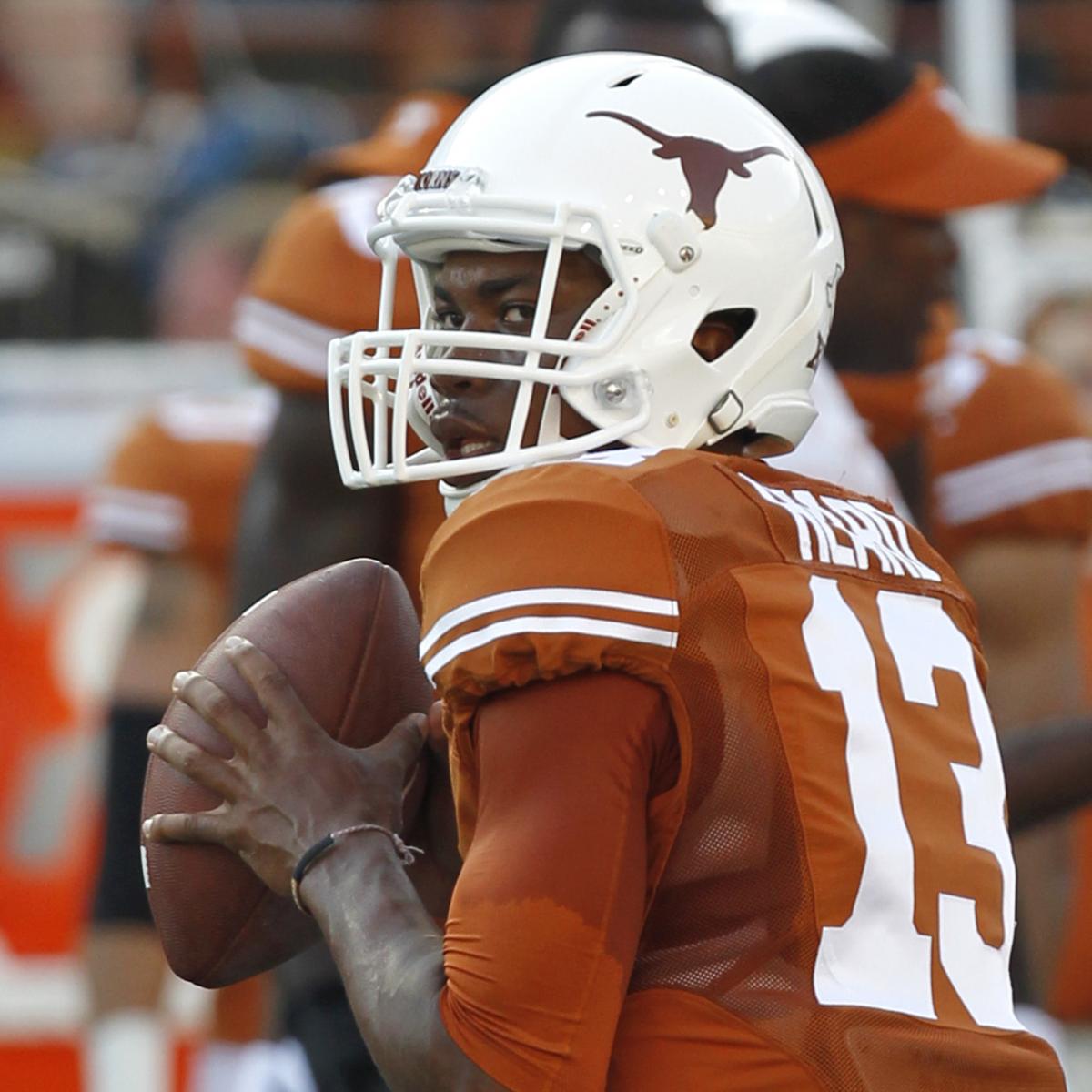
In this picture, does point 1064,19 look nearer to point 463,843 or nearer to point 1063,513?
point 1063,513

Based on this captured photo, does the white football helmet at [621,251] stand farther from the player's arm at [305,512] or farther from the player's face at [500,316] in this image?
the player's arm at [305,512]

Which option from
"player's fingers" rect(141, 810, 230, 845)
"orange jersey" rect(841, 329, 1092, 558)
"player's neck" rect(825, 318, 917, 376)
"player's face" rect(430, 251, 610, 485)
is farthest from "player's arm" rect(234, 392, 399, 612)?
"player's fingers" rect(141, 810, 230, 845)

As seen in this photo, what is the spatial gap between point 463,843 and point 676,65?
733 mm

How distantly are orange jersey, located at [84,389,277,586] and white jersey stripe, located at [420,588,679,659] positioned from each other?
250cm

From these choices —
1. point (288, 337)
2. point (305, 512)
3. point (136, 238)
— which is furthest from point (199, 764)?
point (136, 238)

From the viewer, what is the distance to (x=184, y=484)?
420cm

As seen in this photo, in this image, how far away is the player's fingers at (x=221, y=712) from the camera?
1.85 m

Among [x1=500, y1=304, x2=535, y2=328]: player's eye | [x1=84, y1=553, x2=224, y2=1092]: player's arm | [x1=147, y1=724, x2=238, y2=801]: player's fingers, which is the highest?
[x1=500, y1=304, x2=535, y2=328]: player's eye

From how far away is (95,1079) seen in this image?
14.4ft

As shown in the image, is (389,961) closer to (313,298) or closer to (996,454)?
(313,298)

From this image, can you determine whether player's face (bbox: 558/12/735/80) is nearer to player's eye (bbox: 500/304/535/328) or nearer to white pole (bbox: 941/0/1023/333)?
player's eye (bbox: 500/304/535/328)

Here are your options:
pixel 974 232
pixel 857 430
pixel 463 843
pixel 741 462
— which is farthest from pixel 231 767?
pixel 974 232

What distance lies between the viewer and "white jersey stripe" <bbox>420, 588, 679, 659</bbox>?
1.67 meters

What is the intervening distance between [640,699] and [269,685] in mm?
342
